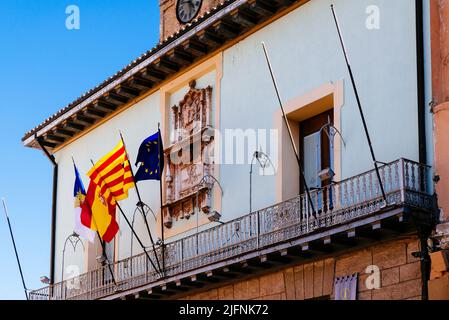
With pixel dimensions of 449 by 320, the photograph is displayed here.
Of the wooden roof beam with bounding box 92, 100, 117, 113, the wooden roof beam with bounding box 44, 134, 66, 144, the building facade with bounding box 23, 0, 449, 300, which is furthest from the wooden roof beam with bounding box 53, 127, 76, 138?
the wooden roof beam with bounding box 92, 100, 117, 113

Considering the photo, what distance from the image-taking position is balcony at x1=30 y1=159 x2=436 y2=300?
18.0 meters

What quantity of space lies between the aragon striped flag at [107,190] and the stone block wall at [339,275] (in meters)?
2.50

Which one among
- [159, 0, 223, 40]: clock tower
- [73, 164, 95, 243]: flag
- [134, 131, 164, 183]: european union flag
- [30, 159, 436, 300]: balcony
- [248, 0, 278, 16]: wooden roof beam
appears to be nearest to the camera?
[30, 159, 436, 300]: balcony

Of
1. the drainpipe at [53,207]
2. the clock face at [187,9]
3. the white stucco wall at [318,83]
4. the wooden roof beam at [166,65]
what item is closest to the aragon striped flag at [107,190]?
the white stucco wall at [318,83]

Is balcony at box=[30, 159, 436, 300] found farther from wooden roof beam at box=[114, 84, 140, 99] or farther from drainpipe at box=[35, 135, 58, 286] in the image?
wooden roof beam at box=[114, 84, 140, 99]

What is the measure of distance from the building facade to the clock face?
21.4 feet

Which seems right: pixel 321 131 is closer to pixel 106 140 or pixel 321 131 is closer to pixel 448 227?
pixel 448 227

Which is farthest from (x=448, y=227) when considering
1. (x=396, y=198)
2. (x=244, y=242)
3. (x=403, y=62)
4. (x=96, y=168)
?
(x=96, y=168)

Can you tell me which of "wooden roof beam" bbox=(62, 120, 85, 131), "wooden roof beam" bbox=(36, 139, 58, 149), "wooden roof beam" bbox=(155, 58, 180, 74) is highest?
"wooden roof beam" bbox=(155, 58, 180, 74)

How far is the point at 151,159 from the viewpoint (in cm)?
2308

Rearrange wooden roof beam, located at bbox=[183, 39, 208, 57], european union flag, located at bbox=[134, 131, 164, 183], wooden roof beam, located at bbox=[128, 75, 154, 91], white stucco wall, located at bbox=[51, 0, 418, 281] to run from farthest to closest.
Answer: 1. wooden roof beam, located at bbox=[128, 75, 154, 91]
2. wooden roof beam, located at bbox=[183, 39, 208, 57]
3. european union flag, located at bbox=[134, 131, 164, 183]
4. white stucco wall, located at bbox=[51, 0, 418, 281]

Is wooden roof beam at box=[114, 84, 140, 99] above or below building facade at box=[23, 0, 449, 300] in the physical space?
above

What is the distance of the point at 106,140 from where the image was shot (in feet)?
88.5

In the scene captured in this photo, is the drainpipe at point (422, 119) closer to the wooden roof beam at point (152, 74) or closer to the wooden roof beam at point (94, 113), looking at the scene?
the wooden roof beam at point (152, 74)
